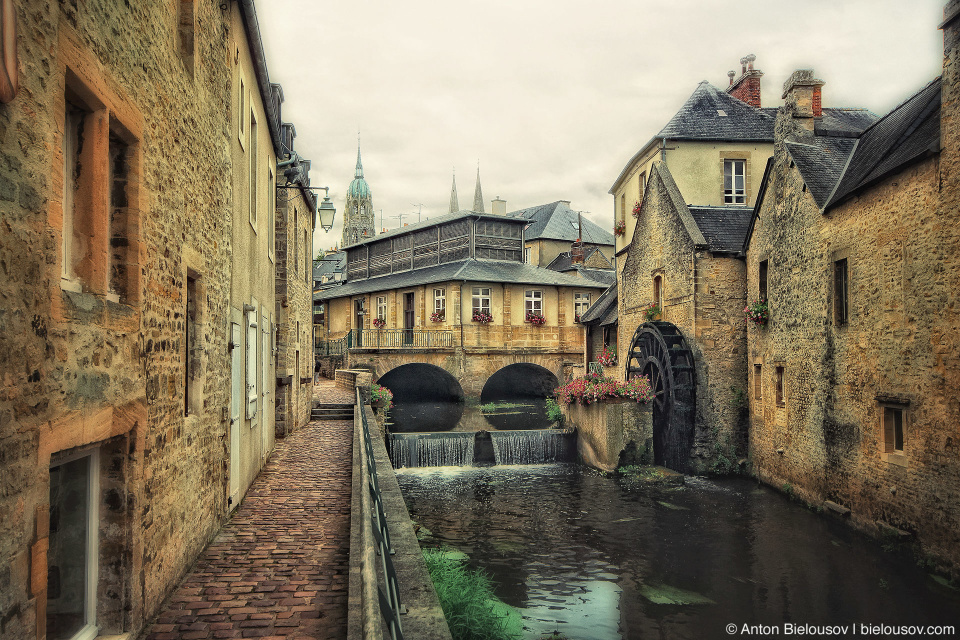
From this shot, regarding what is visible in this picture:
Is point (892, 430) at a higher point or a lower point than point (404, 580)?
higher

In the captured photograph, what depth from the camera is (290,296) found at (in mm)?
14695

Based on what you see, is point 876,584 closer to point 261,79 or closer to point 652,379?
point 652,379

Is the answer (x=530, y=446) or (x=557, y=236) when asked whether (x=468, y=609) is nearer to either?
(x=530, y=446)

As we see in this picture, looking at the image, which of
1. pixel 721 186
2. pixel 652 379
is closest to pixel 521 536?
pixel 652 379

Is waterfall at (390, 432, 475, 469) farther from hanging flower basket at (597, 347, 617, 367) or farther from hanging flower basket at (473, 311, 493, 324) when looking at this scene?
hanging flower basket at (473, 311, 493, 324)

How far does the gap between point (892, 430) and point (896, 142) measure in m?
4.55

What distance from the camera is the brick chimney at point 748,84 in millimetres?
22922

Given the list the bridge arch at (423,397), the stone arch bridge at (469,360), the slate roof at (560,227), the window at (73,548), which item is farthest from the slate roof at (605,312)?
the slate roof at (560,227)

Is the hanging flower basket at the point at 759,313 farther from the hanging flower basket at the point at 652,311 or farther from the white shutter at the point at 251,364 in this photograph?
the white shutter at the point at 251,364

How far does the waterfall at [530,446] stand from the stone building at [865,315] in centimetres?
508

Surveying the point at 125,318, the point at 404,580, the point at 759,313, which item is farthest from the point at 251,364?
the point at 759,313

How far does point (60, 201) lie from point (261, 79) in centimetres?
795

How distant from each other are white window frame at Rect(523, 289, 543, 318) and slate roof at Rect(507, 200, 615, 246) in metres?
19.6

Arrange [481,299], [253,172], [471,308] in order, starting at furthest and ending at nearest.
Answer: [481,299] → [471,308] → [253,172]
